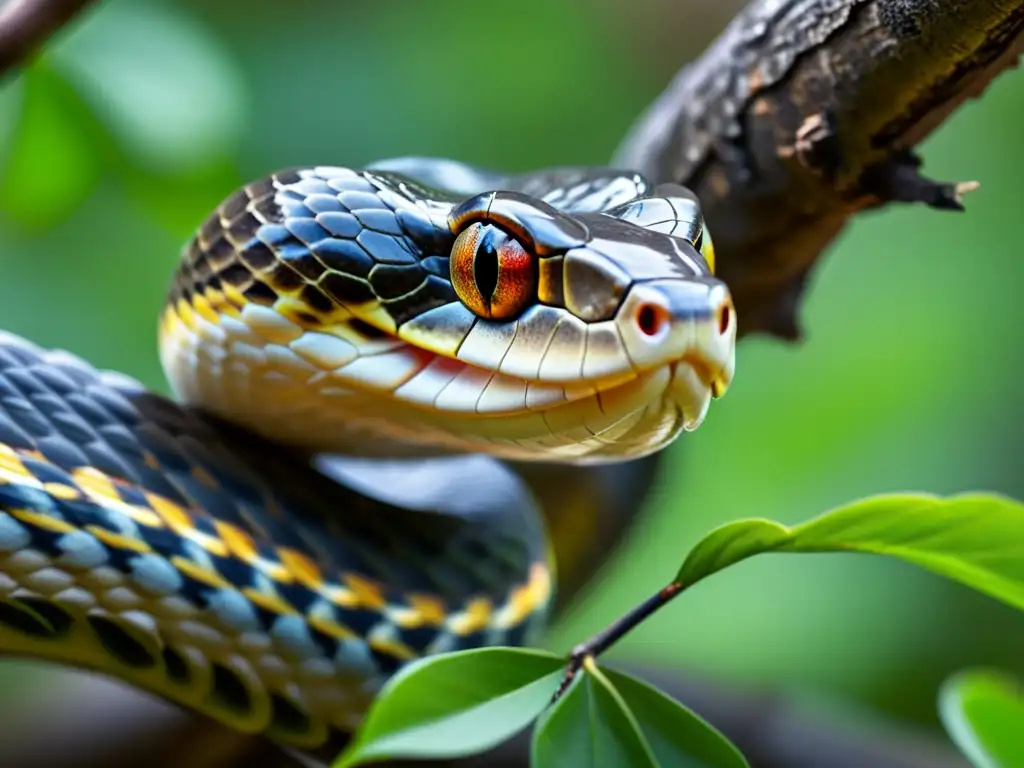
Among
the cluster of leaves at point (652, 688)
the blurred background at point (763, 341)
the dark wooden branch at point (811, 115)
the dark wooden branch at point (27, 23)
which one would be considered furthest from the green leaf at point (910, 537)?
the blurred background at point (763, 341)

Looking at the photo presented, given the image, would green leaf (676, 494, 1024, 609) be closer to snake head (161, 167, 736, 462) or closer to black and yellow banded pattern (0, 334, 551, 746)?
snake head (161, 167, 736, 462)

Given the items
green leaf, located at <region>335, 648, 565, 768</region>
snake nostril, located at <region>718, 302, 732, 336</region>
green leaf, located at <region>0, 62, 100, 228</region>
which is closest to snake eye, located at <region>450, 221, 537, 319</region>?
snake nostril, located at <region>718, 302, 732, 336</region>

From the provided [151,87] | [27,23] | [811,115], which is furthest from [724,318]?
[151,87]

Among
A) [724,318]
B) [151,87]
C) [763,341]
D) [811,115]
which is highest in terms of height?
[811,115]

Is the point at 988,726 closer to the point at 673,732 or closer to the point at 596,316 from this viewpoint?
the point at 673,732

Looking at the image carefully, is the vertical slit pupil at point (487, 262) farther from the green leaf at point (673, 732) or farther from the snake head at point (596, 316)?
the green leaf at point (673, 732)

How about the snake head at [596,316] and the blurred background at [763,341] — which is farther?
the blurred background at [763,341]
